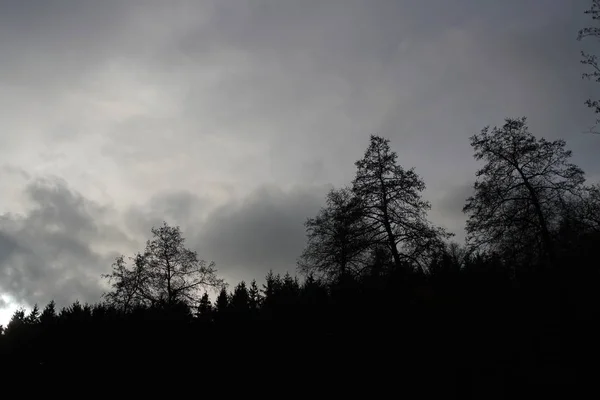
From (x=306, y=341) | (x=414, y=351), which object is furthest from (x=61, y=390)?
(x=414, y=351)

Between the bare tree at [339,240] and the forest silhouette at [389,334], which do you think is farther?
the bare tree at [339,240]

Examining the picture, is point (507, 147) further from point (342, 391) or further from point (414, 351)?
point (342, 391)

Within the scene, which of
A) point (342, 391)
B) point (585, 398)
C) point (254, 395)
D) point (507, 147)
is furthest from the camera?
point (507, 147)

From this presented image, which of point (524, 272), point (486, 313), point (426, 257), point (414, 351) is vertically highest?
point (426, 257)

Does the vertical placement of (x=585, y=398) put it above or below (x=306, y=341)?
below

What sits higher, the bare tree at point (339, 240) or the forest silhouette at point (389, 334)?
the bare tree at point (339, 240)

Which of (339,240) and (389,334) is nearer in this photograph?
(389,334)

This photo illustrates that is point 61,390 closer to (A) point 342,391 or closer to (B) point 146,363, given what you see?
(B) point 146,363

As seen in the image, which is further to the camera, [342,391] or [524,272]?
[524,272]

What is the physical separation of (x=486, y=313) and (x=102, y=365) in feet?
38.0

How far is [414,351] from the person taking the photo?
365 inches

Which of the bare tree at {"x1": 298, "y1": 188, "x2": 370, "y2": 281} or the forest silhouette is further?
the bare tree at {"x1": 298, "y1": 188, "x2": 370, "y2": 281}

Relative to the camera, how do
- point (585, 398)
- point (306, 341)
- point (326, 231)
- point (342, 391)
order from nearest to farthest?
point (585, 398) < point (342, 391) < point (306, 341) < point (326, 231)

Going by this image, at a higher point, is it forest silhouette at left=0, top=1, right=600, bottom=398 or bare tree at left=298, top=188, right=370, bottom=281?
bare tree at left=298, top=188, right=370, bottom=281
